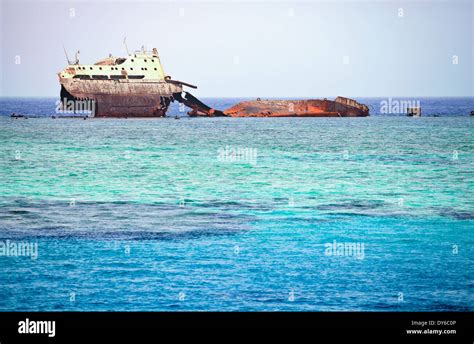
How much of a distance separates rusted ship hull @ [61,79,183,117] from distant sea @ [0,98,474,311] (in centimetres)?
4376

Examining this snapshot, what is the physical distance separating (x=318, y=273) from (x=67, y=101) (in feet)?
342

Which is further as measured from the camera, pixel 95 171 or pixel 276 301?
pixel 95 171

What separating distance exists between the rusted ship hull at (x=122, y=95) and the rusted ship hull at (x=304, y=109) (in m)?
21.5

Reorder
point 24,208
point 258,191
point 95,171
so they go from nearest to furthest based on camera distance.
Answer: point 24,208
point 258,191
point 95,171

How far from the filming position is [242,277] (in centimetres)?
2614

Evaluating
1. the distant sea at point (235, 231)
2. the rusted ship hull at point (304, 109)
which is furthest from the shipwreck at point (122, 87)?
the distant sea at point (235, 231)

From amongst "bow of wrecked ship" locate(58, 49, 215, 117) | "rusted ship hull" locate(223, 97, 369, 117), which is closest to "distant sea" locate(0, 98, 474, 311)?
"bow of wrecked ship" locate(58, 49, 215, 117)

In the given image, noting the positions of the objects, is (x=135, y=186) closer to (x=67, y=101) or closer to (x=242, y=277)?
(x=242, y=277)

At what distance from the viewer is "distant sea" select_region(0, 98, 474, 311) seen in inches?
966

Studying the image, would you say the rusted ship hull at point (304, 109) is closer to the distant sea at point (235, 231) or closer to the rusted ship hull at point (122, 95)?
the rusted ship hull at point (122, 95)

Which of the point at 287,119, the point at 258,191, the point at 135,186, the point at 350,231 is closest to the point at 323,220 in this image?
the point at 350,231

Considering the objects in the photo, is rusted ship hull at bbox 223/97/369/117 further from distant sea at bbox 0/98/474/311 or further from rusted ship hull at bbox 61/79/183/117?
distant sea at bbox 0/98/474/311

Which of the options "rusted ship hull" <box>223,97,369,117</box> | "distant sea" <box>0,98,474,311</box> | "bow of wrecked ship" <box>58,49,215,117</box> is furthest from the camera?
"rusted ship hull" <box>223,97,369,117</box>

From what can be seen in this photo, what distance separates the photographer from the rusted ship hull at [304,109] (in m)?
145
